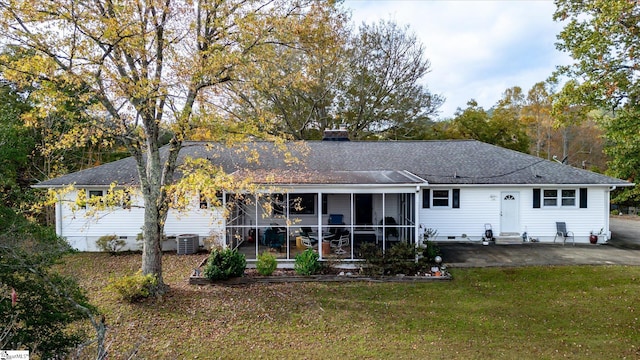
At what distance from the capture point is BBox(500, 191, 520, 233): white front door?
1591cm

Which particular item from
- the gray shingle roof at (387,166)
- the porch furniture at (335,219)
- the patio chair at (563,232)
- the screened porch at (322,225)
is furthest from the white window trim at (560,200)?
the porch furniture at (335,219)

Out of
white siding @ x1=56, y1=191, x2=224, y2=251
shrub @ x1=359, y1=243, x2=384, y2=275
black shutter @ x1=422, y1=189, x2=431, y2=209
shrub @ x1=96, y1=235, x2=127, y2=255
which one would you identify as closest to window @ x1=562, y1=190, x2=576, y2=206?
black shutter @ x1=422, y1=189, x2=431, y2=209

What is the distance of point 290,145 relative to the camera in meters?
20.8

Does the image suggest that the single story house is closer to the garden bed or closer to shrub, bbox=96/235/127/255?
shrub, bbox=96/235/127/255

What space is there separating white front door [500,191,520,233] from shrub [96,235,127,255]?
Result: 55.7ft

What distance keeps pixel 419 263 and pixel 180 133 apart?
28.1 feet

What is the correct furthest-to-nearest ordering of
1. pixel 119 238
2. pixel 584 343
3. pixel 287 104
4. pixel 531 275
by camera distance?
pixel 287 104 < pixel 119 238 < pixel 531 275 < pixel 584 343

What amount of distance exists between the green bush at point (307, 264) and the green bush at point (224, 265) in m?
1.76

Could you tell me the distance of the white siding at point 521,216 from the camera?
51.4ft

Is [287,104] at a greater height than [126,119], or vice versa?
[287,104]

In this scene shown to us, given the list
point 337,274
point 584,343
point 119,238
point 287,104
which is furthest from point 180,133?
point 287,104

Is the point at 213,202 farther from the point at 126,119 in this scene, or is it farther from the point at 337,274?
the point at 337,274

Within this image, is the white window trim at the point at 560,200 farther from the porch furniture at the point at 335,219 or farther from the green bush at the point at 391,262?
the porch furniture at the point at 335,219

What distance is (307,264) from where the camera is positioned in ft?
37.4
